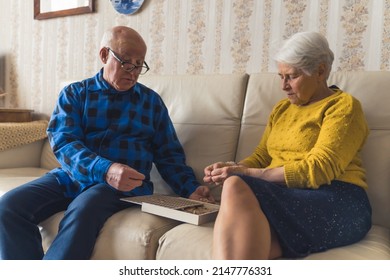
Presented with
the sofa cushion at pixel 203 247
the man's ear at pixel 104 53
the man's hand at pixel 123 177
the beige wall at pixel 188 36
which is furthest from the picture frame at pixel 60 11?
the sofa cushion at pixel 203 247

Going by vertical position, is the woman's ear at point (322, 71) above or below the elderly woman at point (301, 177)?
above

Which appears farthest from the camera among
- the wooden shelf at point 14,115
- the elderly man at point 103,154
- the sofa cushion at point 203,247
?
the wooden shelf at point 14,115

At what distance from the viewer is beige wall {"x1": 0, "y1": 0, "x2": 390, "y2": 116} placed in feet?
5.64

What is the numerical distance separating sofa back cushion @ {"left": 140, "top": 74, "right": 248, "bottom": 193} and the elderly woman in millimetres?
211

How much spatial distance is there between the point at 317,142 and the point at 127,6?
1.56 metres

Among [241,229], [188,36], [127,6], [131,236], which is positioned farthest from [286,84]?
[127,6]

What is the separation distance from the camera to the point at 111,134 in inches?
60.0

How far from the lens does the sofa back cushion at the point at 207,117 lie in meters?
1.70

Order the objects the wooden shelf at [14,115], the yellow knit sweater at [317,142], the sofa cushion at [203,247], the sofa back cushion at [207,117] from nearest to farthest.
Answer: the sofa cushion at [203,247] → the yellow knit sweater at [317,142] → the sofa back cushion at [207,117] → the wooden shelf at [14,115]

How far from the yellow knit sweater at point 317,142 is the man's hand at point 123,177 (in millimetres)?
418

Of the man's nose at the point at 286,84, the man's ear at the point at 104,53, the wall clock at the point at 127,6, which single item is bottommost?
the man's nose at the point at 286,84

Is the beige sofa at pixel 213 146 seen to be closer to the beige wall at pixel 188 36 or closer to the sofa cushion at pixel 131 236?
the sofa cushion at pixel 131 236

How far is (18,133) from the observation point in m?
2.23

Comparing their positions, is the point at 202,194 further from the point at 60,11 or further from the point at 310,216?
the point at 60,11
